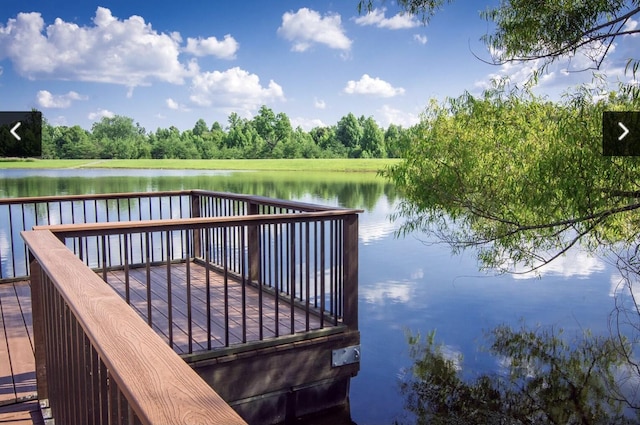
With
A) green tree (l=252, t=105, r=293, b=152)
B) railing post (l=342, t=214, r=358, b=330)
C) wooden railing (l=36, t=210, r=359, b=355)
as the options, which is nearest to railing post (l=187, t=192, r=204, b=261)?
wooden railing (l=36, t=210, r=359, b=355)

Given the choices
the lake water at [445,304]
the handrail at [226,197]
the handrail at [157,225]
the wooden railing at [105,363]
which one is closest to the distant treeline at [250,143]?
the lake water at [445,304]

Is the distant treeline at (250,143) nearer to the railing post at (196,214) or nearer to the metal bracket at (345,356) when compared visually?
the railing post at (196,214)

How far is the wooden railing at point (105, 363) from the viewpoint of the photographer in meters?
0.88

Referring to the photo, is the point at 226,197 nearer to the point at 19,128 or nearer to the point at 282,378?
the point at 282,378

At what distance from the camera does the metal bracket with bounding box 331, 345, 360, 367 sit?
4.19 metres

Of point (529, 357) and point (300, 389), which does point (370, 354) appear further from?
point (300, 389)

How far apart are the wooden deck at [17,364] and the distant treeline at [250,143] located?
50.7 metres

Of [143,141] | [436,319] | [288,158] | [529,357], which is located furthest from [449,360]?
[143,141]

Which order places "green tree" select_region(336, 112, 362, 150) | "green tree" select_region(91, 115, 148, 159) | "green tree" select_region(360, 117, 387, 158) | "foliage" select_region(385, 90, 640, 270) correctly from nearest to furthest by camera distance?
"foliage" select_region(385, 90, 640, 270) → "green tree" select_region(360, 117, 387, 158) → "green tree" select_region(336, 112, 362, 150) → "green tree" select_region(91, 115, 148, 159)

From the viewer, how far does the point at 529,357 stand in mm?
7441

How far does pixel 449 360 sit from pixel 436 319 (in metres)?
1.95

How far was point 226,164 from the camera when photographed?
2040 inches

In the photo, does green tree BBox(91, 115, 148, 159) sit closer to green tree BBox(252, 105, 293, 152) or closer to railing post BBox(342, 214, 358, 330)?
green tree BBox(252, 105, 293, 152)

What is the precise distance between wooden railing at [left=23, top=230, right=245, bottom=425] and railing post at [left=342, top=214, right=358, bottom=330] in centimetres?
220
